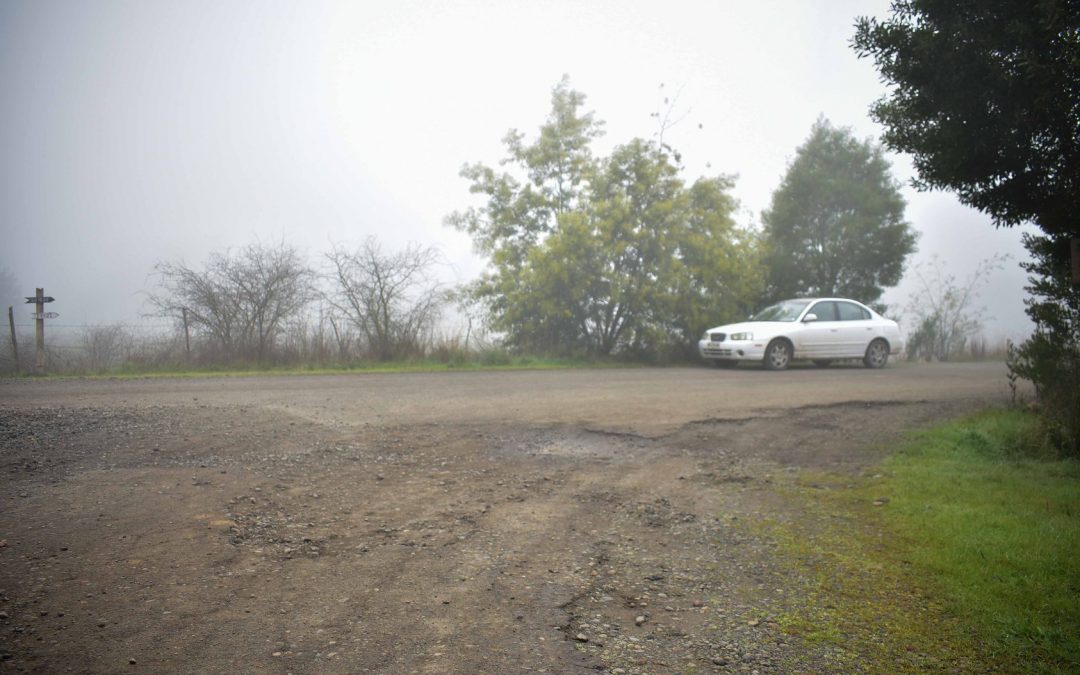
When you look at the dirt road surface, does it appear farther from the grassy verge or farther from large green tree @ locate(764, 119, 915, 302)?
large green tree @ locate(764, 119, 915, 302)

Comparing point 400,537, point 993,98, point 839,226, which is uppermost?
point 839,226

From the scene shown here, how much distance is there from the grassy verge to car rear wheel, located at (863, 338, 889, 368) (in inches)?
463

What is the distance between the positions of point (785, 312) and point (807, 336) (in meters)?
0.98

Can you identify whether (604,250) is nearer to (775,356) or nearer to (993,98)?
(775,356)

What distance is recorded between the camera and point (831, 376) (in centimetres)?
1370

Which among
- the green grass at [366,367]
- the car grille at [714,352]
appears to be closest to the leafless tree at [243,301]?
the green grass at [366,367]

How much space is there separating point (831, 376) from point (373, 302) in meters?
11.4

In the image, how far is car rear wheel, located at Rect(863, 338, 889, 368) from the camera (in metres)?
17.2

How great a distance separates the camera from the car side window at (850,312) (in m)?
17.0

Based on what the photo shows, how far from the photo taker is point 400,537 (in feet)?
13.3

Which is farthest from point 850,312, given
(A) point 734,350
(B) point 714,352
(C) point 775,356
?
(B) point 714,352

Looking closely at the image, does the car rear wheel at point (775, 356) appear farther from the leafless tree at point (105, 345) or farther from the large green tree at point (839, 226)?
the leafless tree at point (105, 345)

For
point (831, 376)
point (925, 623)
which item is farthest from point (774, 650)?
point (831, 376)

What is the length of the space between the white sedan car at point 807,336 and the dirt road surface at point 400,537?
764 cm
